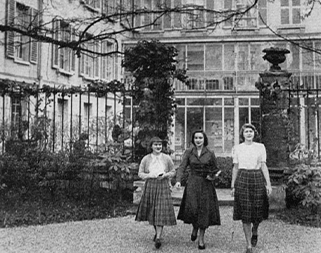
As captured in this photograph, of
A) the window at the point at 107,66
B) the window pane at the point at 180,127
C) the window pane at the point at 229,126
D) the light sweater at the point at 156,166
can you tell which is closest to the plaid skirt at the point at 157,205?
the light sweater at the point at 156,166

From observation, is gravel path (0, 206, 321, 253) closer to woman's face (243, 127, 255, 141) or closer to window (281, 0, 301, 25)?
woman's face (243, 127, 255, 141)

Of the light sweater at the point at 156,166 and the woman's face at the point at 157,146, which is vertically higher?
the woman's face at the point at 157,146

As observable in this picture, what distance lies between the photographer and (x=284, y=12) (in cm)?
2742

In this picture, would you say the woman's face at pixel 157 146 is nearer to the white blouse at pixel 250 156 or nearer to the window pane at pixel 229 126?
the white blouse at pixel 250 156

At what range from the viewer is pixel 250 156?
5828 mm

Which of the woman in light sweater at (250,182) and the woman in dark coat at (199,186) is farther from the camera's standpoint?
the woman in dark coat at (199,186)

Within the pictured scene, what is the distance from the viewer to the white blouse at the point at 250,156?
5.82 metres

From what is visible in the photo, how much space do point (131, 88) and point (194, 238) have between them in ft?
12.1

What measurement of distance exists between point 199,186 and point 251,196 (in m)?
0.67

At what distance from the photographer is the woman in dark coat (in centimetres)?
591

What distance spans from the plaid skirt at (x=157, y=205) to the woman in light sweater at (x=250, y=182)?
0.85 meters

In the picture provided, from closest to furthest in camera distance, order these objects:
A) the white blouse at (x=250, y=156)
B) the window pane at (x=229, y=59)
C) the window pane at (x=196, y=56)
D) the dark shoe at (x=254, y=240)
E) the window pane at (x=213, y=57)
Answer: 1. the white blouse at (x=250, y=156)
2. the dark shoe at (x=254, y=240)
3. the window pane at (x=229, y=59)
4. the window pane at (x=213, y=57)
5. the window pane at (x=196, y=56)

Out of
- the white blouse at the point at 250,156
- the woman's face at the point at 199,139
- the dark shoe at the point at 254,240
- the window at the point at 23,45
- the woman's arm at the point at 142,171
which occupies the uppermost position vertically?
the window at the point at 23,45

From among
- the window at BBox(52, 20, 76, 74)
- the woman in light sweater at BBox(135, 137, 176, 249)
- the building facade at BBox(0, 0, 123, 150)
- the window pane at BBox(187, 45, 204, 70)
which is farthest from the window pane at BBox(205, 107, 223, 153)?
the woman in light sweater at BBox(135, 137, 176, 249)
